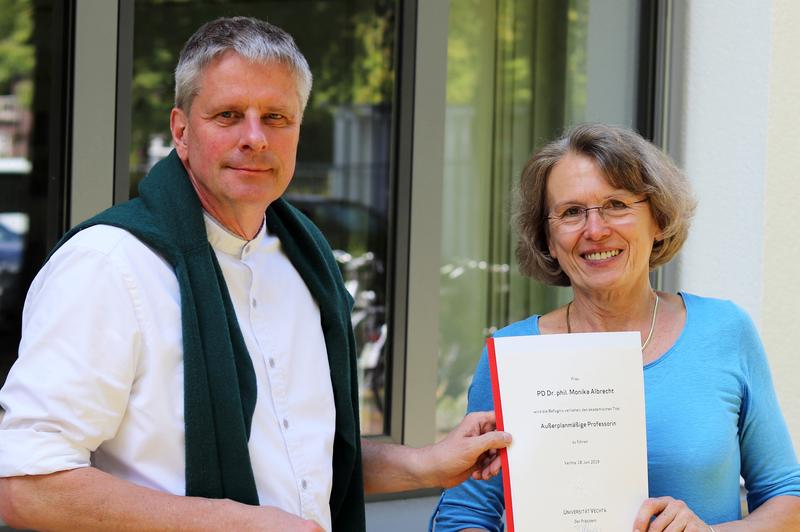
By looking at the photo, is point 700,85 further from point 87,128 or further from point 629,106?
point 87,128

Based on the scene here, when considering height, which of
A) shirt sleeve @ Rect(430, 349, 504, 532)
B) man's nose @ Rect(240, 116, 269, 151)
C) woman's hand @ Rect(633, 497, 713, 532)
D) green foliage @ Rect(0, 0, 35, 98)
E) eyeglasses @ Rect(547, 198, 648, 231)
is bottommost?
shirt sleeve @ Rect(430, 349, 504, 532)

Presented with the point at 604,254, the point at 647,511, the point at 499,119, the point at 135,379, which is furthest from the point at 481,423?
the point at 499,119

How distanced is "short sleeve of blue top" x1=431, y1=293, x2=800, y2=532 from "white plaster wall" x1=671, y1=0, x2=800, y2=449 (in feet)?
5.24

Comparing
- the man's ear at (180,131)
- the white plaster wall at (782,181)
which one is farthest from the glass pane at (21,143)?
the man's ear at (180,131)

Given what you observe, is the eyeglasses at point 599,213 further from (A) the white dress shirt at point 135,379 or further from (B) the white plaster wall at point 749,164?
(B) the white plaster wall at point 749,164

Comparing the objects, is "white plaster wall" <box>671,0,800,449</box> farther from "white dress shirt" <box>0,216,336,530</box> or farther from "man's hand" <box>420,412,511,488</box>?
"white dress shirt" <box>0,216,336,530</box>

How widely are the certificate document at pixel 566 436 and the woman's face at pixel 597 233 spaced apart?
27 centimetres

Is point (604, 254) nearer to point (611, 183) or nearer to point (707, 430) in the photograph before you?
point (611, 183)

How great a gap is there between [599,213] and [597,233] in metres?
0.06

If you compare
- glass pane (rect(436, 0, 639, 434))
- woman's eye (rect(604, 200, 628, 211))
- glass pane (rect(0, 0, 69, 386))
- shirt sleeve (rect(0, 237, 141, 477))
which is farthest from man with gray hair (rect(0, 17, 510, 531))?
glass pane (rect(0, 0, 69, 386))

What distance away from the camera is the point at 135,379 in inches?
66.7

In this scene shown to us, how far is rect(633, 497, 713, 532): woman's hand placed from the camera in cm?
196

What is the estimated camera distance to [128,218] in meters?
1.77

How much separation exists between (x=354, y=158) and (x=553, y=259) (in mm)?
6491
